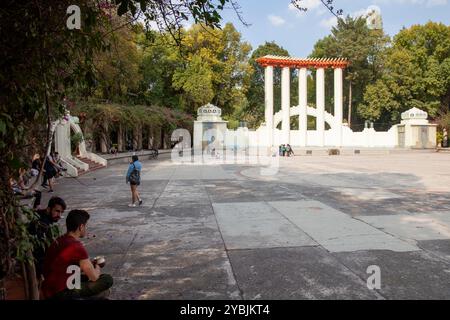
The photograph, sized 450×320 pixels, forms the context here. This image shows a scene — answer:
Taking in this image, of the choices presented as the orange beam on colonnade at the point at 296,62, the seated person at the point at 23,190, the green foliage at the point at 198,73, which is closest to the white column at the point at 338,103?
the orange beam on colonnade at the point at 296,62

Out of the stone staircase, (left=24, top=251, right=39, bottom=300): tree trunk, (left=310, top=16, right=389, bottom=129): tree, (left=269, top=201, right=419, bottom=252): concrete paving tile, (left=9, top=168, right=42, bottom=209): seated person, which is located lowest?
(left=269, top=201, right=419, bottom=252): concrete paving tile

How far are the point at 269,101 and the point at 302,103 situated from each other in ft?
14.8

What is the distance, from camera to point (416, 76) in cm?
4575

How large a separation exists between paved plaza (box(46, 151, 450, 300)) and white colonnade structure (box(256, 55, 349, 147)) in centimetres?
2640

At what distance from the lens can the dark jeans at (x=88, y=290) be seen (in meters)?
3.36

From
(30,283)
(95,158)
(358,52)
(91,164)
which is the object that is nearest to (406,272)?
(30,283)

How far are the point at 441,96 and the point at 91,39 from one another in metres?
51.5

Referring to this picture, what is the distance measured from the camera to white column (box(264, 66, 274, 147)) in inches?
1436

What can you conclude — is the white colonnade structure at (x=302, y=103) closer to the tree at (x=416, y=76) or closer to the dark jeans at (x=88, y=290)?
the tree at (x=416, y=76)

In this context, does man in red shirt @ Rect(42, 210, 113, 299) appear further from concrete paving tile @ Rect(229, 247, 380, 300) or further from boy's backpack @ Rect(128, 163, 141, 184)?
boy's backpack @ Rect(128, 163, 141, 184)

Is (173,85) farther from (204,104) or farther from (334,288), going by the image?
(334,288)

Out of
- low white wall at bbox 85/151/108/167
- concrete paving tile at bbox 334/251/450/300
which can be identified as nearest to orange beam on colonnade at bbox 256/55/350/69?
low white wall at bbox 85/151/108/167

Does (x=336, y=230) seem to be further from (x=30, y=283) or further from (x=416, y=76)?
(x=416, y=76)
